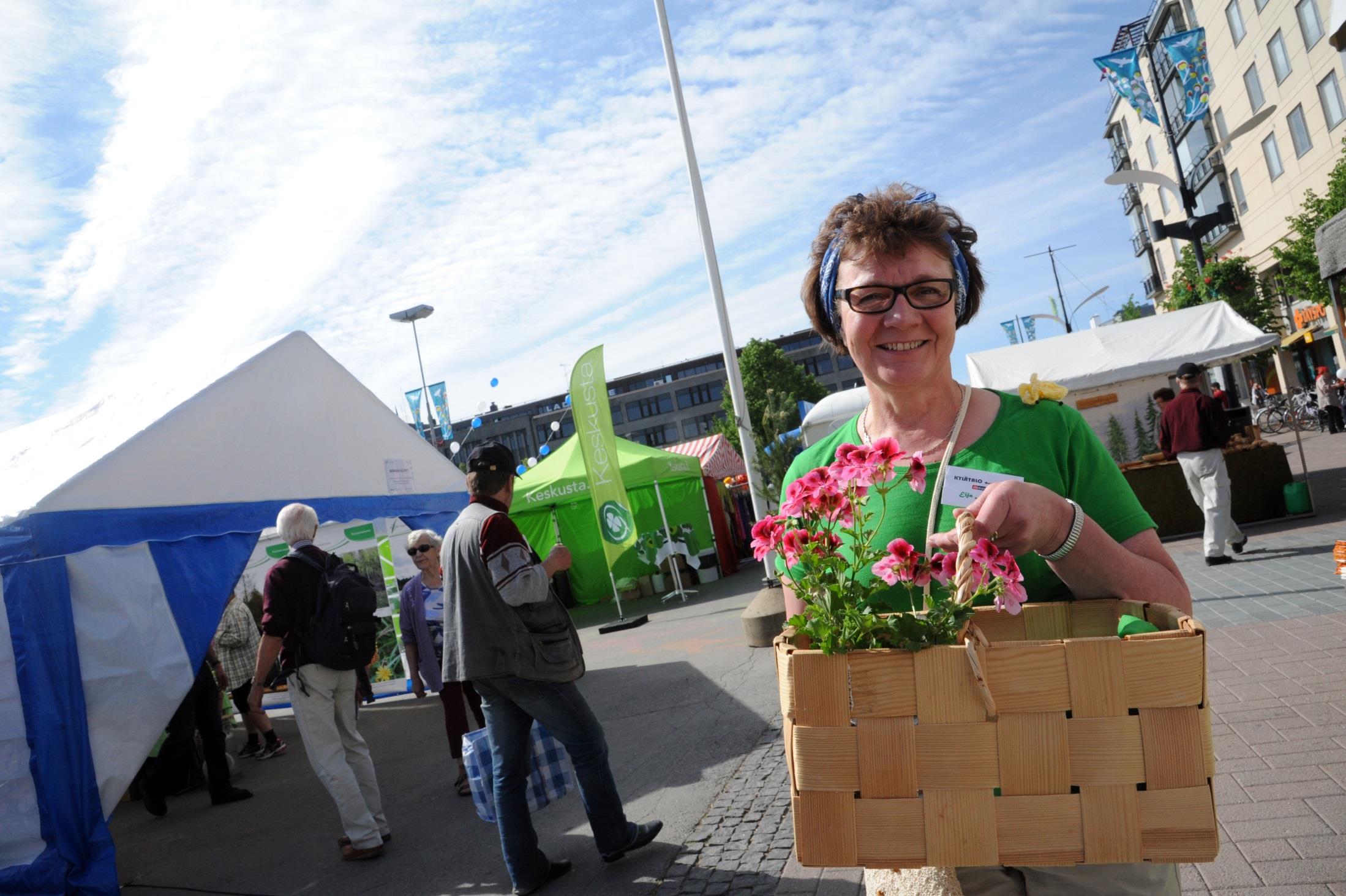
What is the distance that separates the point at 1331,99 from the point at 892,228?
3324cm

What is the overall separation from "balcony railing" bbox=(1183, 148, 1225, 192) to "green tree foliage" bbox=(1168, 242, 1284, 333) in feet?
39.8

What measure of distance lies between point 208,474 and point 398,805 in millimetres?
2697

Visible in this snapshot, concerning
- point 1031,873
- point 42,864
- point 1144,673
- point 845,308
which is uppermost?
point 845,308

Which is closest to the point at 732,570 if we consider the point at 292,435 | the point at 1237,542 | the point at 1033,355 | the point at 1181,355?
the point at 1033,355

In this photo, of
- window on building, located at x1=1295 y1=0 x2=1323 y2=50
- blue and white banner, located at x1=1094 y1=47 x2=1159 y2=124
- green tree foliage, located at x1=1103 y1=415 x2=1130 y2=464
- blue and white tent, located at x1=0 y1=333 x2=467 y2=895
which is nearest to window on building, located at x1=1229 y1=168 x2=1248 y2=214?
window on building, located at x1=1295 y1=0 x2=1323 y2=50

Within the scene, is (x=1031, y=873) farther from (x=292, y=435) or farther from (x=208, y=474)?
(x=292, y=435)

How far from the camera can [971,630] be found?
4.41 feet

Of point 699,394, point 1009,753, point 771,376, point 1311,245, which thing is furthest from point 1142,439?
point 699,394

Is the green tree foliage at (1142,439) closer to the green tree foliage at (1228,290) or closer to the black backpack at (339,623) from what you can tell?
the green tree foliage at (1228,290)

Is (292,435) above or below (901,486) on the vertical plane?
above

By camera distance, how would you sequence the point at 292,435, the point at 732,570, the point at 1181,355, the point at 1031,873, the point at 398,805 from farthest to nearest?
the point at 732,570 < the point at 1181,355 < the point at 292,435 < the point at 398,805 < the point at 1031,873

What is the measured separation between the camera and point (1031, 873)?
59.3 inches

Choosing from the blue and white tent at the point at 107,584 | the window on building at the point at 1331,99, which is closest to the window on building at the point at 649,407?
the window on building at the point at 1331,99

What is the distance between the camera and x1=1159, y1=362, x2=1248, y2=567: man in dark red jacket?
896cm
